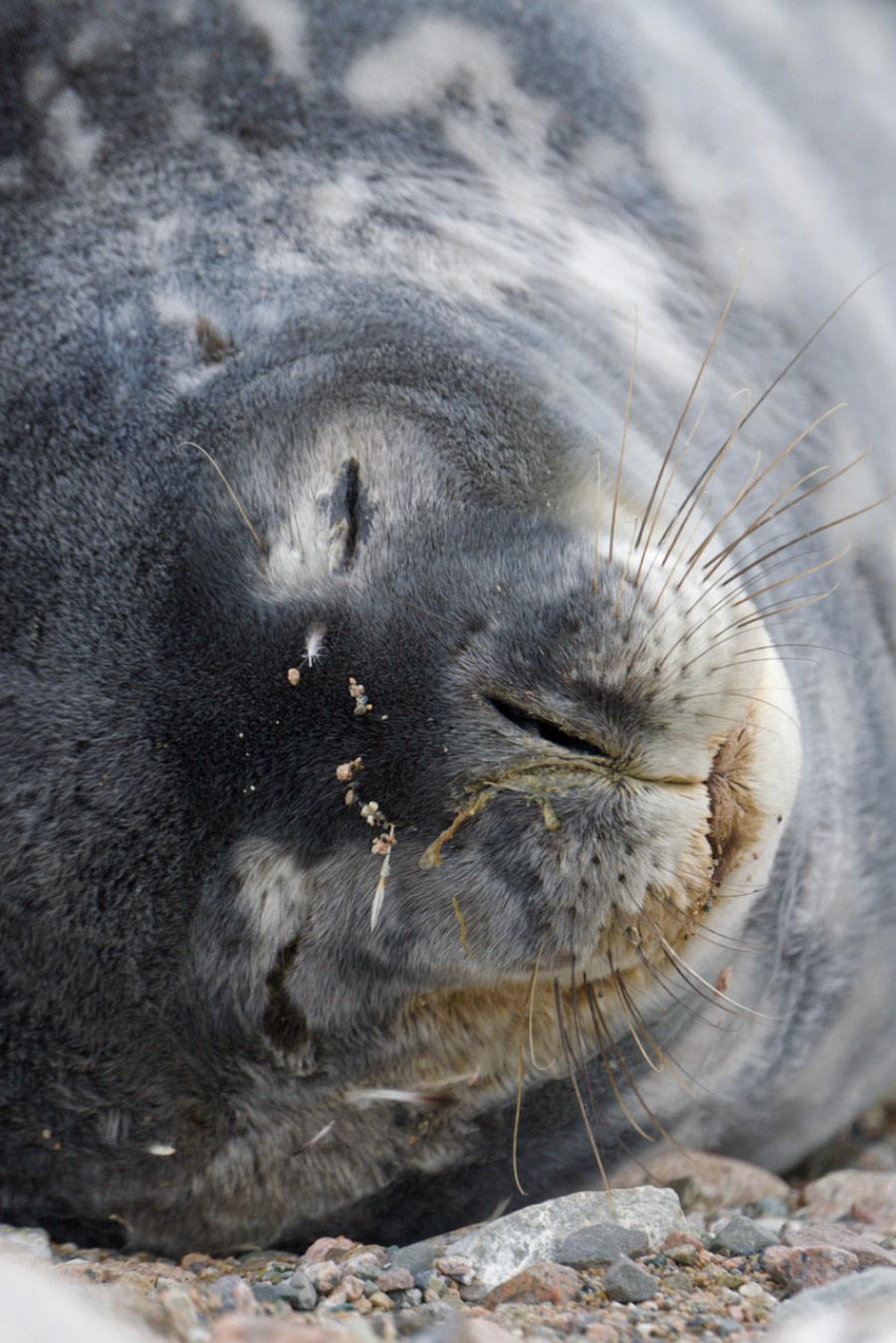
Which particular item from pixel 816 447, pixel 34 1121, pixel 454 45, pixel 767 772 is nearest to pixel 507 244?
pixel 454 45

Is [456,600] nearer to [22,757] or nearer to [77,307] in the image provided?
[22,757]

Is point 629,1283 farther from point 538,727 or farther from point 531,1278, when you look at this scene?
point 538,727

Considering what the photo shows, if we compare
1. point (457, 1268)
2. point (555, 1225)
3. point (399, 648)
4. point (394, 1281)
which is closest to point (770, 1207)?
point (555, 1225)

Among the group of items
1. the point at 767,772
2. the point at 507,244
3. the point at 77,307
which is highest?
the point at 507,244

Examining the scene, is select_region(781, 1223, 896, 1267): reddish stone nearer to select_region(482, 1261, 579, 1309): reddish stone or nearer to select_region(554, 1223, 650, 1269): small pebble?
select_region(554, 1223, 650, 1269): small pebble

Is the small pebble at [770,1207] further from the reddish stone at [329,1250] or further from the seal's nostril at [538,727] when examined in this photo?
the seal's nostril at [538,727]

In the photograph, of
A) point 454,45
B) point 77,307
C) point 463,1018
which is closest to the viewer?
point 463,1018
